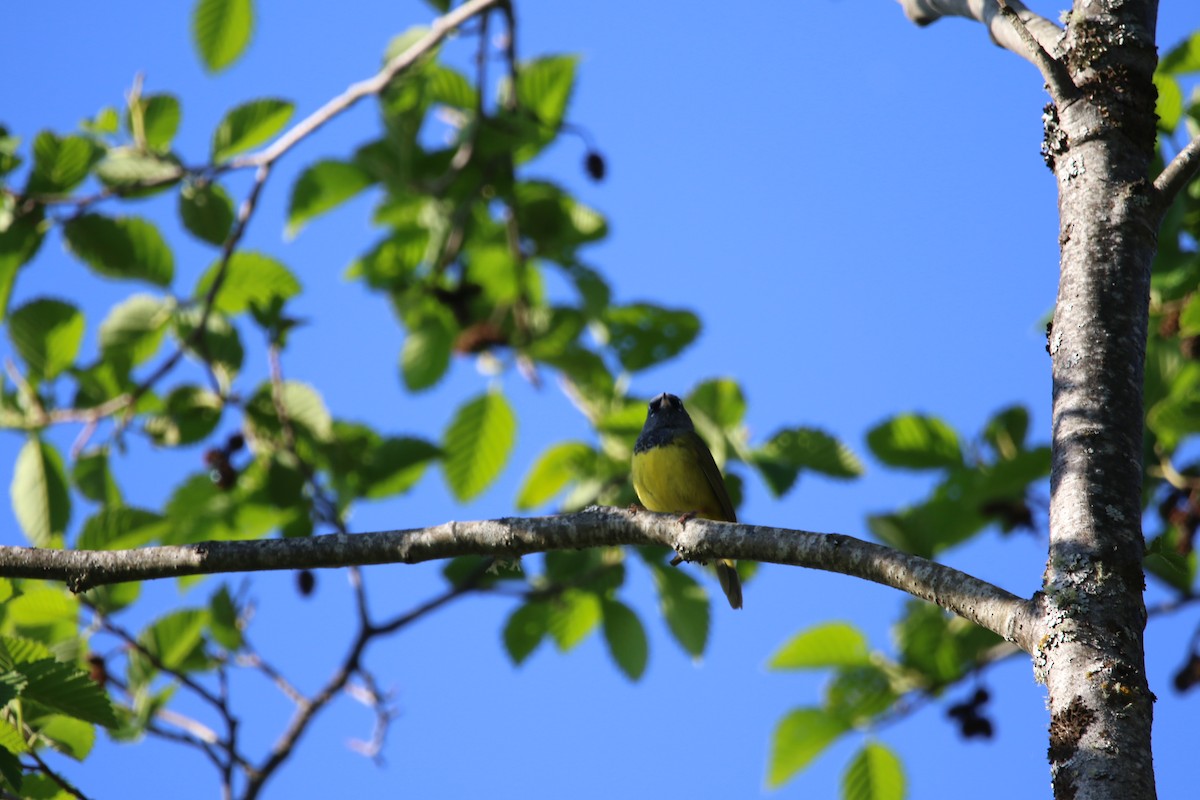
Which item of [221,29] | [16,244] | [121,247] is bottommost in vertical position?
[16,244]

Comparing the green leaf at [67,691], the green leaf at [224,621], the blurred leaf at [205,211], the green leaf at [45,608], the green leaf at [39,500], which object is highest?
the blurred leaf at [205,211]


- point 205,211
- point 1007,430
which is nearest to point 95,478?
point 205,211

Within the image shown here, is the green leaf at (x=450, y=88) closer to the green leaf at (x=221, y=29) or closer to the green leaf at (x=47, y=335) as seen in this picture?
the green leaf at (x=221, y=29)

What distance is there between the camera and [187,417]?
19.9 feet

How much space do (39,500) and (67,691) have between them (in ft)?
7.63

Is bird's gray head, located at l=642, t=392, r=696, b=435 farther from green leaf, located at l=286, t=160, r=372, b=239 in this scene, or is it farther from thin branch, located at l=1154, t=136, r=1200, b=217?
thin branch, located at l=1154, t=136, r=1200, b=217

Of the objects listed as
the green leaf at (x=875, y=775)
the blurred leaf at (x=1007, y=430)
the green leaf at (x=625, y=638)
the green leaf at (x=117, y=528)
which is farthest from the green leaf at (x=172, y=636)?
the blurred leaf at (x=1007, y=430)

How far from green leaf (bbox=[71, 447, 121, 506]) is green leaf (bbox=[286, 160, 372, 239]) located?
1.66m

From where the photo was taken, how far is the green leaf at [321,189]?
661 cm

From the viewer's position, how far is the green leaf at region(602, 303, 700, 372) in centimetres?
604

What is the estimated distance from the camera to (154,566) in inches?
123

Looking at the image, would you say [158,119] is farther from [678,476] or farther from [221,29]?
[678,476]

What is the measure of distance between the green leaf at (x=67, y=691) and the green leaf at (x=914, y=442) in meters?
3.35

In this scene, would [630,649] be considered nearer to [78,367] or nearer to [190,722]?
[190,722]
